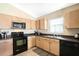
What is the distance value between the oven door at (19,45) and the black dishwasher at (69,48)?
177 centimetres

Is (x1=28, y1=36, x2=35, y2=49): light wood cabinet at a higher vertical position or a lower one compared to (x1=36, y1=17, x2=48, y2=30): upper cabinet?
lower

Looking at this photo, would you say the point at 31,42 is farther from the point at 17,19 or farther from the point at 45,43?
the point at 17,19

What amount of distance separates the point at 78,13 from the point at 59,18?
1.22m

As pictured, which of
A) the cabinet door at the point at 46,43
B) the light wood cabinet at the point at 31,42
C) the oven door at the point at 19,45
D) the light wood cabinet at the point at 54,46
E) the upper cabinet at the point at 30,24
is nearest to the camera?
the light wood cabinet at the point at 54,46

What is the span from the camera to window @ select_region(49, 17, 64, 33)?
3.45m

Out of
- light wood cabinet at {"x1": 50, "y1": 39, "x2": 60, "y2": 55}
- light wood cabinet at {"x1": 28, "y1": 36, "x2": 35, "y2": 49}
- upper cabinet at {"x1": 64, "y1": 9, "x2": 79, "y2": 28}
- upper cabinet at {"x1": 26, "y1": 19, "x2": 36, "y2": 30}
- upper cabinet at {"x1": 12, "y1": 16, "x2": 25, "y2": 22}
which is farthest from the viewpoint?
upper cabinet at {"x1": 26, "y1": 19, "x2": 36, "y2": 30}

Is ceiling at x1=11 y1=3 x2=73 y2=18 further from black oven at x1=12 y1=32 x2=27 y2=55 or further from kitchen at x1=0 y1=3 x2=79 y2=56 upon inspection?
black oven at x1=12 y1=32 x2=27 y2=55

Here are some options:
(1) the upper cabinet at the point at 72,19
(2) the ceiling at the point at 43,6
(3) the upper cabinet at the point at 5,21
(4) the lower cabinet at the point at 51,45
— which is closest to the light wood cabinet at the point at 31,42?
(4) the lower cabinet at the point at 51,45

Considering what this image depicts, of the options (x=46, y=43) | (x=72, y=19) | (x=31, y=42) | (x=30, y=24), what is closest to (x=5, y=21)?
(x=30, y=24)

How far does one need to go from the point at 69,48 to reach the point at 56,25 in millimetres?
1745

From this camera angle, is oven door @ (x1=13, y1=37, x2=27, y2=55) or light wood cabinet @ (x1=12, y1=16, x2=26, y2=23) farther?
light wood cabinet @ (x1=12, y1=16, x2=26, y2=23)

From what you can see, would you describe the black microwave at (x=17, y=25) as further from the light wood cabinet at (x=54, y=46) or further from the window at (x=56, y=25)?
the light wood cabinet at (x=54, y=46)

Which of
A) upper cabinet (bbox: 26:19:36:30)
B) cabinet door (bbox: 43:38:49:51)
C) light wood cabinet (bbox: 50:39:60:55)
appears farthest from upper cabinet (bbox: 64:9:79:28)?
upper cabinet (bbox: 26:19:36:30)

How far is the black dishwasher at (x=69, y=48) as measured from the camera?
203cm
